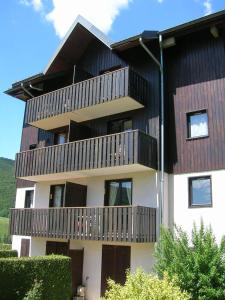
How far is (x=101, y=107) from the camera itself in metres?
18.0

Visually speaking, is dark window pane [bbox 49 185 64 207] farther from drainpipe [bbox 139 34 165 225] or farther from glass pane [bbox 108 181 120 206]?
drainpipe [bbox 139 34 165 225]

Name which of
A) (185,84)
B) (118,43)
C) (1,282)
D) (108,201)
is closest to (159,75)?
(185,84)

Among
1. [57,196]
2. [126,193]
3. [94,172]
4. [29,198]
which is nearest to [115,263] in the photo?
[126,193]

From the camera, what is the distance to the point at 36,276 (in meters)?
13.6

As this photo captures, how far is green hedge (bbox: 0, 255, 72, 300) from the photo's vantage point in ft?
41.9

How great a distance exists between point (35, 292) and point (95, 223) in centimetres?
402

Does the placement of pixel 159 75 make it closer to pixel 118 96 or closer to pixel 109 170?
pixel 118 96

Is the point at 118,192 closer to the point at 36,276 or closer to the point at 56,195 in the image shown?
the point at 56,195

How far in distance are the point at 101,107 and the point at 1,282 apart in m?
8.83

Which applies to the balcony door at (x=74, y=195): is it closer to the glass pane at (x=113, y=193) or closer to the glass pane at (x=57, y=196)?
the glass pane at (x=113, y=193)

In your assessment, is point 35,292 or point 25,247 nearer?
point 35,292

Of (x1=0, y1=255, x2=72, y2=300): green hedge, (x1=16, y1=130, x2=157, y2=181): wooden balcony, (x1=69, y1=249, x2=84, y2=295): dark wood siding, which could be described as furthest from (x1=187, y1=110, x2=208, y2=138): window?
(x1=69, y1=249, x2=84, y2=295): dark wood siding

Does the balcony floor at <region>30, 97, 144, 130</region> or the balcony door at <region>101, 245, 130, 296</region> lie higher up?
the balcony floor at <region>30, 97, 144, 130</region>

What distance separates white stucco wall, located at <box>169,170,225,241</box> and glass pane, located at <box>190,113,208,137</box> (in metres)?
1.72
